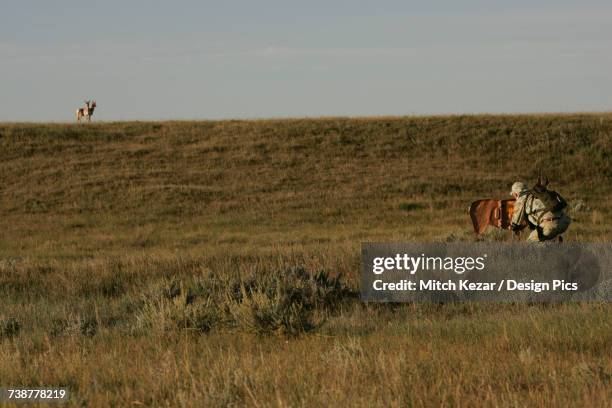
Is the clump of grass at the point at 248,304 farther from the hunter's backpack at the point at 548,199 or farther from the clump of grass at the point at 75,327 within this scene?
the hunter's backpack at the point at 548,199

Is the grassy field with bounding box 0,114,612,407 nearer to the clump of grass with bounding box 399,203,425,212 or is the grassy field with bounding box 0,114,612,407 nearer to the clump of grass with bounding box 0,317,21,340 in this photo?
the clump of grass with bounding box 0,317,21,340

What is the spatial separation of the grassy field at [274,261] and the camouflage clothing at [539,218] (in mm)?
1965

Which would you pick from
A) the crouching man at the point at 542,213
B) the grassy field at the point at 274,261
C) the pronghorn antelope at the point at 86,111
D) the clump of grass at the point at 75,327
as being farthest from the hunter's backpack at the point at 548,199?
the pronghorn antelope at the point at 86,111

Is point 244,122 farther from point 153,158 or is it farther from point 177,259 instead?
point 177,259

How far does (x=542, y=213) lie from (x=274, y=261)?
19.3 feet

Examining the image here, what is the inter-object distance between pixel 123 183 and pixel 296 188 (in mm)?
7705

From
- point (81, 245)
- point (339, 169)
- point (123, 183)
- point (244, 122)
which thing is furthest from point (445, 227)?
point (244, 122)

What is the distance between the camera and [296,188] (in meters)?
36.5

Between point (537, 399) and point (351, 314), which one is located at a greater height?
point (537, 399)

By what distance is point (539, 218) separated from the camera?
12.3 meters

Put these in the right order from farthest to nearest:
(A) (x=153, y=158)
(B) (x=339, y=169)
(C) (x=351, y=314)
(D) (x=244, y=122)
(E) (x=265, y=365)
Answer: (D) (x=244, y=122), (A) (x=153, y=158), (B) (x=339, y=169), (C) (x=351, y=314), (E) (x=265, y=365)

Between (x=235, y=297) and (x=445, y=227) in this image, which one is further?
(x=445, y=227)

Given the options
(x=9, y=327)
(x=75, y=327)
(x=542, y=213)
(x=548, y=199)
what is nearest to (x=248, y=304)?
(x=75, y=327)

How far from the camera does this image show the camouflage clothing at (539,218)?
39.8 feet
